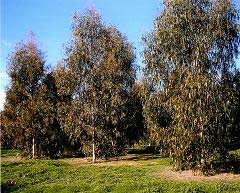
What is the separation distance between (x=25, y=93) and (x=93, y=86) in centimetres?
1396

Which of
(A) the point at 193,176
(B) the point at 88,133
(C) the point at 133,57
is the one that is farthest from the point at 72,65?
(A) the point at 193,176

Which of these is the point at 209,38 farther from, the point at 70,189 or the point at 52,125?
the point at 52,125

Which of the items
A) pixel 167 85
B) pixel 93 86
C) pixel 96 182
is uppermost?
pixel 93 86

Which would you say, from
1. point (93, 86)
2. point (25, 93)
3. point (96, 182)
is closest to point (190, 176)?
point (96, 182)

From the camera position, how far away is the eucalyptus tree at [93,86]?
4981cm

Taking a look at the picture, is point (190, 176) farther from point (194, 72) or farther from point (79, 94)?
point (79, 94)

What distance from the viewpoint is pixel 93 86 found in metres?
50.2

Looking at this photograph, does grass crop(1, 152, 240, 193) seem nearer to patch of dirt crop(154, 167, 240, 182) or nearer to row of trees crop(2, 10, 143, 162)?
patch of dirt crop(154, 167, 240, 182)

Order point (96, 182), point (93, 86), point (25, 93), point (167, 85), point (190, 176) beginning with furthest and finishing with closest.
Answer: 1. point (25, 93)
2. point (93, 86)
3. point (167, 85)
4. point (190, 176)
5. point (96, 182)

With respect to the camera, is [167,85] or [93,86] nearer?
[167,85]

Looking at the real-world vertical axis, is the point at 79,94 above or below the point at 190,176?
above

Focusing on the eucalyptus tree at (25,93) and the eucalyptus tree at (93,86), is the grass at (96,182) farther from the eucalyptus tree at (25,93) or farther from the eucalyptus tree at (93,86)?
the eucalyptus tree at (25,93)

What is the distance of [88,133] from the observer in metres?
49.8

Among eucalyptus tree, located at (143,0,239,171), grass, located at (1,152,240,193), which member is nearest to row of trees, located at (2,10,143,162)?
grass, located at (1,152,240,193)
